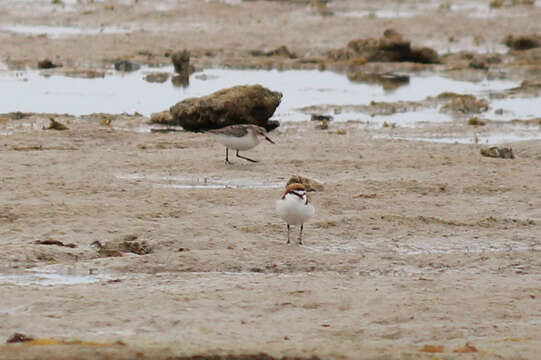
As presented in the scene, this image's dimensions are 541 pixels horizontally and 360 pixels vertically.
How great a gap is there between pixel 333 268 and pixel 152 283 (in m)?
1.84

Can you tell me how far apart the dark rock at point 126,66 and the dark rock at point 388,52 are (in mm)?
6059

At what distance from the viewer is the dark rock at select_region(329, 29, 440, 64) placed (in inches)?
1261

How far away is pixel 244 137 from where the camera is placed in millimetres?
15445

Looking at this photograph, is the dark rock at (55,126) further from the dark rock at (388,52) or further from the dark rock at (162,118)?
the dark rock at (388,52)

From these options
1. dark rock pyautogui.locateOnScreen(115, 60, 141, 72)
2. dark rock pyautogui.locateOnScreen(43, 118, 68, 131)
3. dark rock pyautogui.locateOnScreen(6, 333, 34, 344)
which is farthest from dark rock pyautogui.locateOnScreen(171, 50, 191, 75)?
dark rock pyautogui.locateOnScreen(6, 333, 34, 344)

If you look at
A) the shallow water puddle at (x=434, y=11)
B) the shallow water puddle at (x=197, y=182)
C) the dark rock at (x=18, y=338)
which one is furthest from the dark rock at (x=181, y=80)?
the dark rock at (x=18, y=338)

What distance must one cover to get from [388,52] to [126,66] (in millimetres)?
7852

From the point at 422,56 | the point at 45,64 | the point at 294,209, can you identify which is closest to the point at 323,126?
the point at 294,209

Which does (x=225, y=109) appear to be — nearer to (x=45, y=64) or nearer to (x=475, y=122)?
(x=475, y=122)

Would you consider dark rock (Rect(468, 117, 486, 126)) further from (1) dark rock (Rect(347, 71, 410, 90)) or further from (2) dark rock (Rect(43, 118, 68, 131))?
(2) dark rock (Rect(43, 118, 68, 131))

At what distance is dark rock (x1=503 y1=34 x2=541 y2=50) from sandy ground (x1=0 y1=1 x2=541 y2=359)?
14720 millimetres

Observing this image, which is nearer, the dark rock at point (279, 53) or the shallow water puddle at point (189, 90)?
the shallow water puddle at point (189, 90)

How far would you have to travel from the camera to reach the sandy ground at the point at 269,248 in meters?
7.94

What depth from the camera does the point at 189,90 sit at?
84.8 ft
